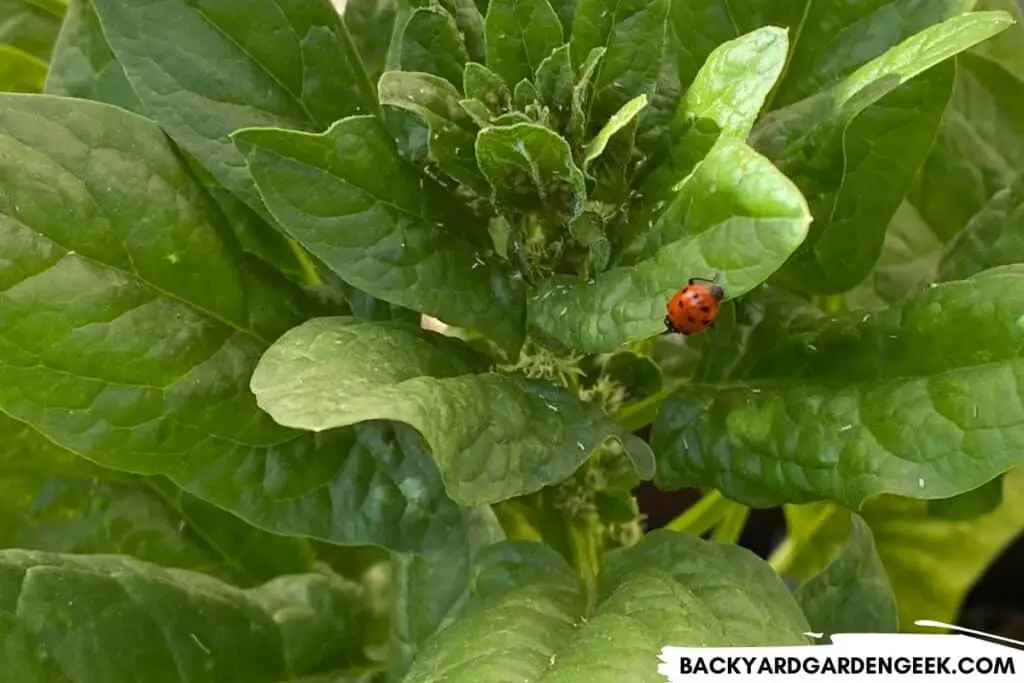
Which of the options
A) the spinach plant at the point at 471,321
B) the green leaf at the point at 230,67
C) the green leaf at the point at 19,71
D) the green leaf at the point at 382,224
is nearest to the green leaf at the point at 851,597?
the spinach plant at the point at 471,321

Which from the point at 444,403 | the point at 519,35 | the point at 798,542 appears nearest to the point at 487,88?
the point at 519,35

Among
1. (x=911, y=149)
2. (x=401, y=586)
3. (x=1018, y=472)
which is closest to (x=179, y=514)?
(x=401, y=586)

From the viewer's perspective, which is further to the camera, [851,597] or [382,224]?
[851,597]

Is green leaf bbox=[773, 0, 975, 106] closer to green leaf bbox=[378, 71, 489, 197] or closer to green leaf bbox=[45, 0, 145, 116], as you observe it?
green leaf bbox=[378, 71, 489, 197]

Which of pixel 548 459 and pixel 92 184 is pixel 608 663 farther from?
pixel 92 184

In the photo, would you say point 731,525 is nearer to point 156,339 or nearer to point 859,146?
point 859,146

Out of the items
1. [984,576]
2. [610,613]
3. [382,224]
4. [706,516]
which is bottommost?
[984,576]
